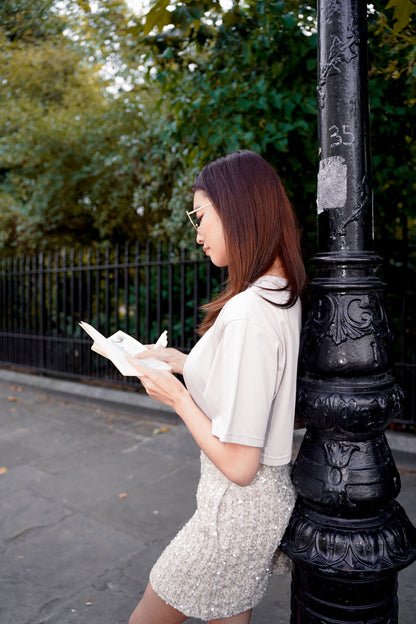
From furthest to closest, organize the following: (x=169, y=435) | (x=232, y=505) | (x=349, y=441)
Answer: (x=169, y=435)
(x=232, y=505)
(x=349, y=441)

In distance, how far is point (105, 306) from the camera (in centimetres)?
645

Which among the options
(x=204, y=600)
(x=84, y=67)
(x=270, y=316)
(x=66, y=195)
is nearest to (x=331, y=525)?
(x=204, y=600)

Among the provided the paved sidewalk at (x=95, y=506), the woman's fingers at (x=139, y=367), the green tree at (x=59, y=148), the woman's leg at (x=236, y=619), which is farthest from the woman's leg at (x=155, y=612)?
the green tree at (x=59, y=148)

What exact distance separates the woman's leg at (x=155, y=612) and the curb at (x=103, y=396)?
3146 mm

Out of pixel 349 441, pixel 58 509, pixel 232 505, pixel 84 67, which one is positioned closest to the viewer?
pixel 349 441

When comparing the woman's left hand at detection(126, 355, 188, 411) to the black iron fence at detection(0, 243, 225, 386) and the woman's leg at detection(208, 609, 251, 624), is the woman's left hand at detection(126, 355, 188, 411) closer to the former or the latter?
the woman's leg at detection(208, 609, 251, 624)

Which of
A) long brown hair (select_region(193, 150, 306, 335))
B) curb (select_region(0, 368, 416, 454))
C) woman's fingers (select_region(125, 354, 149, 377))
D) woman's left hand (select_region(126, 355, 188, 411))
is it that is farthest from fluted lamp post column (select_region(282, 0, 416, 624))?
curb (select_region(0, 368, 416, 454))

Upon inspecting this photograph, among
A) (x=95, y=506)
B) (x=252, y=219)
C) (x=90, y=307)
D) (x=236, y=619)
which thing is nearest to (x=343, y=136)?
(x=252, y=219)

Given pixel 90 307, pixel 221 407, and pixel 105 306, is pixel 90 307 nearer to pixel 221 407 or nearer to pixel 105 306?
pixel 105 306

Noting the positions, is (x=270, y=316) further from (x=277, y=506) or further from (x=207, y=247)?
(x=277, y=506)

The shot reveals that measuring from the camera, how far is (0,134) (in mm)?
8469

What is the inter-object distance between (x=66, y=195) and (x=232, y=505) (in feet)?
26.5

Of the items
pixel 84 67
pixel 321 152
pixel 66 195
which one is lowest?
pixel 321 152

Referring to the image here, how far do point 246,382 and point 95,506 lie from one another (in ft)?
8.68
